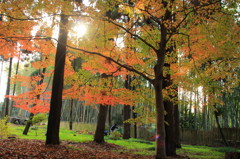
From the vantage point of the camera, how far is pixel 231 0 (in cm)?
539

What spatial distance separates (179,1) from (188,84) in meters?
3.29

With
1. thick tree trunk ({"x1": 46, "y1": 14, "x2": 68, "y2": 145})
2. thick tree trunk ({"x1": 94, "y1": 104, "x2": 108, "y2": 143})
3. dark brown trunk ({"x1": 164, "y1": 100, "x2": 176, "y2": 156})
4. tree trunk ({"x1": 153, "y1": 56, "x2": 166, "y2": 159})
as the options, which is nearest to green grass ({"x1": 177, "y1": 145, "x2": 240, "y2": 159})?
dark brown trunk ({"x1": 164, "y1": 100, "x2": 176, "y2": 156})

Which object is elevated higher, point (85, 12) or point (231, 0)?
point (231, 0)

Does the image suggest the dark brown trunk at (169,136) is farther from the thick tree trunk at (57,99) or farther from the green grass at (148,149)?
the thick tree trunk at (57,99)

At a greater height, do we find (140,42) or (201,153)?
(140,42)

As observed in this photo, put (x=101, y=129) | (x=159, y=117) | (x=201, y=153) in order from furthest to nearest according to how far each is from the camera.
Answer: (x=101, y=129) → (x=201, y=153) → (x=159, y=117)

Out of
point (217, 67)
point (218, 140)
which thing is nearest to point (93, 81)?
point (217, 67)

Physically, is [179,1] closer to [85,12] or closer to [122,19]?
[85,12]

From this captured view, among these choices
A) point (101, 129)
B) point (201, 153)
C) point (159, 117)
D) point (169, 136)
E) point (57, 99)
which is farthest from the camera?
point (101, 129)

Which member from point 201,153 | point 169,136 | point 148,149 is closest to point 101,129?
point 148,149

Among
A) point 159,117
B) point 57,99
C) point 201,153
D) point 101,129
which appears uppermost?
point 57,99

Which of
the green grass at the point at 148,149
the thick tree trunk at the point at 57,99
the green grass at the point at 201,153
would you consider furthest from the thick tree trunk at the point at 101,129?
the green grass at the point at 201,153

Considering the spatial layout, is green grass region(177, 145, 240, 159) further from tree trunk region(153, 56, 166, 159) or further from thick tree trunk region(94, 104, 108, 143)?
thick tree trunk region(94, 104, 108, 143)

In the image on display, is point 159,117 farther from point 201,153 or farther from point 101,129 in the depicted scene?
point 101,129
